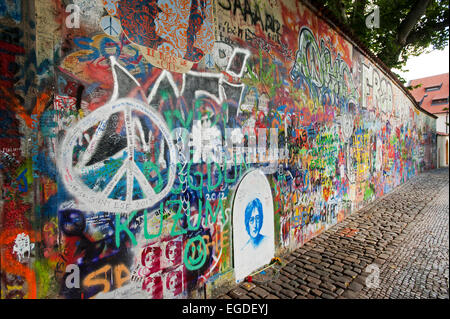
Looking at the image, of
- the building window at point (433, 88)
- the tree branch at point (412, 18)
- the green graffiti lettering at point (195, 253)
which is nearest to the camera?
the green graffiti lettering at point (195, 253)

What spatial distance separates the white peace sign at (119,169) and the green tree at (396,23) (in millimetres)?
10169

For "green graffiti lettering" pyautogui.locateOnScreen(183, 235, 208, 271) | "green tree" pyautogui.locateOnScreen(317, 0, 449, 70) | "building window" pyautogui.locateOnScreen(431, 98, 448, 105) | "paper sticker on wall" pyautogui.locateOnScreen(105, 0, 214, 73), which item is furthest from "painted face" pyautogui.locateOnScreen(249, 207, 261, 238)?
"building window" pyautogui.locateOnScreen(431, 98, 448, 105)

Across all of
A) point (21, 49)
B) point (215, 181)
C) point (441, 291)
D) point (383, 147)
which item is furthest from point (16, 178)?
point (383, 147)

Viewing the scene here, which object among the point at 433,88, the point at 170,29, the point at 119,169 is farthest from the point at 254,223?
the point at 433,88

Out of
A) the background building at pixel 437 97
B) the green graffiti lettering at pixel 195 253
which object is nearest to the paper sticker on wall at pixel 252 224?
the green graffiti lettering at pixel 195 253

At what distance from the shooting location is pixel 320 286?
11.1 ft

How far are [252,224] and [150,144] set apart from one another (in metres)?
1.99

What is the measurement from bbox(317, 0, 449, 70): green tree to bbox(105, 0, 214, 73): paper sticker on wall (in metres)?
8.96

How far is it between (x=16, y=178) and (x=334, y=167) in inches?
232

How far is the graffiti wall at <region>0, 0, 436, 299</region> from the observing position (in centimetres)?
184

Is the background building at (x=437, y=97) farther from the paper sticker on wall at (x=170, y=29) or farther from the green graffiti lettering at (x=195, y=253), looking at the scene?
the green graffiti lettering at (x=195, y=253)

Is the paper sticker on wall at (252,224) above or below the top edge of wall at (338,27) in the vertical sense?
below

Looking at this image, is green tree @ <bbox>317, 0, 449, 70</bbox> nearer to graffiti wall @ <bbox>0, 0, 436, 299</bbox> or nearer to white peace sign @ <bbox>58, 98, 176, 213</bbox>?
graffiti wall @ <bbox>0, 0, 436, 299</bbox>

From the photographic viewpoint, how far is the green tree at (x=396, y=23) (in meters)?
10.7
